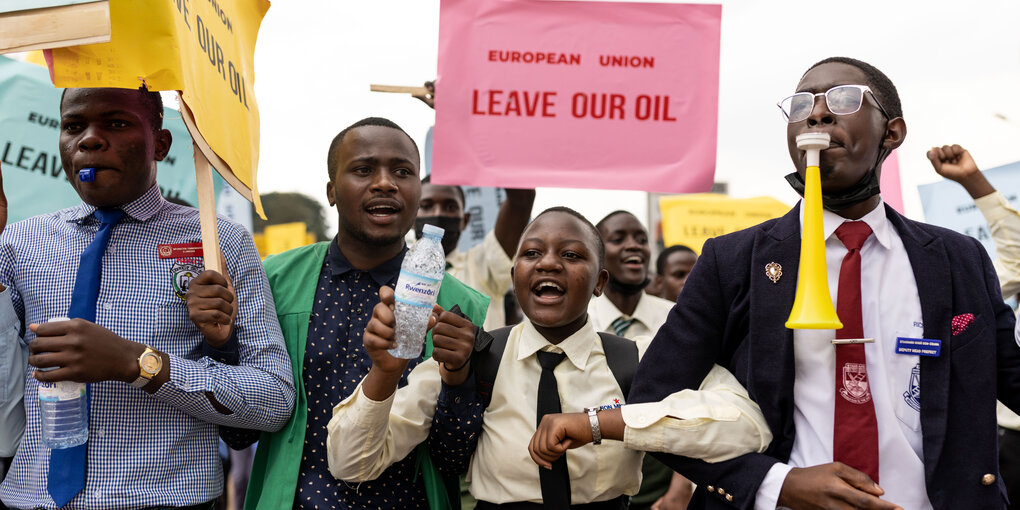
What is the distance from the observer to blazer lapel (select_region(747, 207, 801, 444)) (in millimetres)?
2465

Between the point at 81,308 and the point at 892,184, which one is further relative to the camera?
the point at 892,184

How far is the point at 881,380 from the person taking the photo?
2.41m

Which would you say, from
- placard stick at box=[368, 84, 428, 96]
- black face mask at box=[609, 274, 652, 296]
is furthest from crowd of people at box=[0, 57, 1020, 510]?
black face mask at box=[609, 274, 652, 296]

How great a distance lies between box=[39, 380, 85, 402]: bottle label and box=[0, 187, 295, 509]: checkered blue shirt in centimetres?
15

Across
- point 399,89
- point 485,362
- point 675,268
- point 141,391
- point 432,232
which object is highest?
point 399,89

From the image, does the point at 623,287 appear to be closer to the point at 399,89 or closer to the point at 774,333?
the point at 399,89

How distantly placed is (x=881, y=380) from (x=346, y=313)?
1917mm

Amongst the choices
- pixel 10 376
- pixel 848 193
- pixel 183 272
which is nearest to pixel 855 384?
pixel 848 193

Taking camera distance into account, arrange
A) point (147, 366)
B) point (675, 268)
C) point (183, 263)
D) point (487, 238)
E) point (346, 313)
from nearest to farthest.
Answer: point (147, 366) < point (183, 263) < point (346, 313) < point (487, 238) < point (675, 268)

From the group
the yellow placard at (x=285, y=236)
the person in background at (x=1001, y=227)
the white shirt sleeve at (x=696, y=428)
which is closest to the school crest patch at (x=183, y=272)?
the white shirt sleeve at (x=696, y=428)

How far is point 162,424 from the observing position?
2.91 m

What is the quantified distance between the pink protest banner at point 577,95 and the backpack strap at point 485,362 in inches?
63.0

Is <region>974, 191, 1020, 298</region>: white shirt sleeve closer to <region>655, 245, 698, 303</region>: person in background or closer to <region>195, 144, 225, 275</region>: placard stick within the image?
<region>655, 245, 698, 303</region>: person in background

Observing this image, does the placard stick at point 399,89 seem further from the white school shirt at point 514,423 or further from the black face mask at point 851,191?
the black face mask at point 851,191
